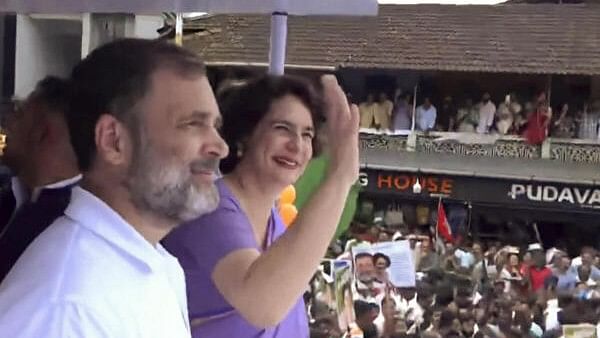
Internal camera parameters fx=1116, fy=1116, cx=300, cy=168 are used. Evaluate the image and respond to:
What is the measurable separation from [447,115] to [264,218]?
18.5 m

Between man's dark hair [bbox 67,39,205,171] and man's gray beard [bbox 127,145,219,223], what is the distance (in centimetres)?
5

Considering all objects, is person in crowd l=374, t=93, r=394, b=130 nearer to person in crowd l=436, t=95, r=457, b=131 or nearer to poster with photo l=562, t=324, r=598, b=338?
person in crowd l=436, t=95, r=457, b=131

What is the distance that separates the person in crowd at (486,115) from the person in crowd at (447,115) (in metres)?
0.58

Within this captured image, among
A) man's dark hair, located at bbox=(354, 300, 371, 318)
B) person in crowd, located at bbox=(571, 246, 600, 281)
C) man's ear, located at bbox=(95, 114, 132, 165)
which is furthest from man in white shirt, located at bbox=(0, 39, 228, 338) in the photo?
person in crowd, located at bbox=(571, 246, 600, 281)

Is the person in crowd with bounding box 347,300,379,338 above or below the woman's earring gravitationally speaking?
below

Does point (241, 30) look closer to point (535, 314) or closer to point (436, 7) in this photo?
point (436, 7)

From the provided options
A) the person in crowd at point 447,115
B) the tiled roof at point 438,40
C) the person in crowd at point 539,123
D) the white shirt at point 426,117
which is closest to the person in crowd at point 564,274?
the tiled roof at point 438,40

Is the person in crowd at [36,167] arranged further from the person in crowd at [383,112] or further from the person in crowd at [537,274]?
the person in crowd at [383,112]

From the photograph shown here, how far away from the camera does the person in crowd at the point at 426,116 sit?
1998cm

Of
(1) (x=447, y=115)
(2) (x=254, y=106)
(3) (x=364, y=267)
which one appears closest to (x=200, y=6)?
(2) (x=254, y=106)

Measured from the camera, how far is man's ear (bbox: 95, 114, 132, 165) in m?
1.34

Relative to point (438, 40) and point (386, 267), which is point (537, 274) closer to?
point (386, 267)

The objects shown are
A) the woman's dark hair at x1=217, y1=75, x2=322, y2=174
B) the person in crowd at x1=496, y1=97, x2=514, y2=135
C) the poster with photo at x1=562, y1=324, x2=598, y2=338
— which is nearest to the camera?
the woman's dark hair at x1=217, y1=75, x2=322, y2=174

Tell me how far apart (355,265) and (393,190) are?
10.00 meters
